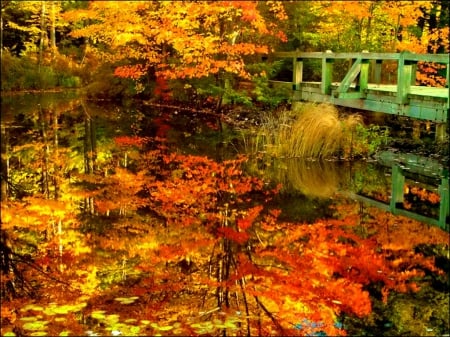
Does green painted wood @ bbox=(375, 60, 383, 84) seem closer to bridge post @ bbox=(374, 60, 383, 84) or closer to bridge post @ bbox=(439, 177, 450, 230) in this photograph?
bridge post @ bbox=(374, 60, 383, 84)

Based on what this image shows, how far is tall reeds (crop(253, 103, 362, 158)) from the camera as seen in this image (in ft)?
41.5

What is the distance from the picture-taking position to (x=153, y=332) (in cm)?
507

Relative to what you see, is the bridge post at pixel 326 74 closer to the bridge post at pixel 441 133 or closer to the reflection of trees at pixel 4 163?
the bridge post at pixel 441 133

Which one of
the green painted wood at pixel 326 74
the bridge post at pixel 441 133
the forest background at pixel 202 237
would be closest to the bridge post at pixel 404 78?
the bridge post at pixel 441 133

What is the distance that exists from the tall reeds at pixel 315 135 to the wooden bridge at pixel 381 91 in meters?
0.62

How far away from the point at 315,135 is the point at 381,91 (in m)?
1.61

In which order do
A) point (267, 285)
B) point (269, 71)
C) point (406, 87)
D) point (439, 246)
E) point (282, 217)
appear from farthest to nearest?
point (269, 71) < point (406, 87) < point (282, 217) < point (439, 246) < point (267, 285)

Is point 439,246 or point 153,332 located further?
point 439,246

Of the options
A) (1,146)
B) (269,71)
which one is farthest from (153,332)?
(269,71)

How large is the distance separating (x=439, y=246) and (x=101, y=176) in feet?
20.0

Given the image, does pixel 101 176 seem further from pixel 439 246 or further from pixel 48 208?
pixel 439 246

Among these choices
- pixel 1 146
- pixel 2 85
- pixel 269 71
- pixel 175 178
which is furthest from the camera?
pixel 2 85

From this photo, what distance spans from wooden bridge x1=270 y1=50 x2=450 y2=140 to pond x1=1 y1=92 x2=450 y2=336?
3.87ft

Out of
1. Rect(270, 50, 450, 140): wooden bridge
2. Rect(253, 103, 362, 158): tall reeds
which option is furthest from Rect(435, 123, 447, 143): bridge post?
Rect(253, 103, 362, 158): tall reeds
